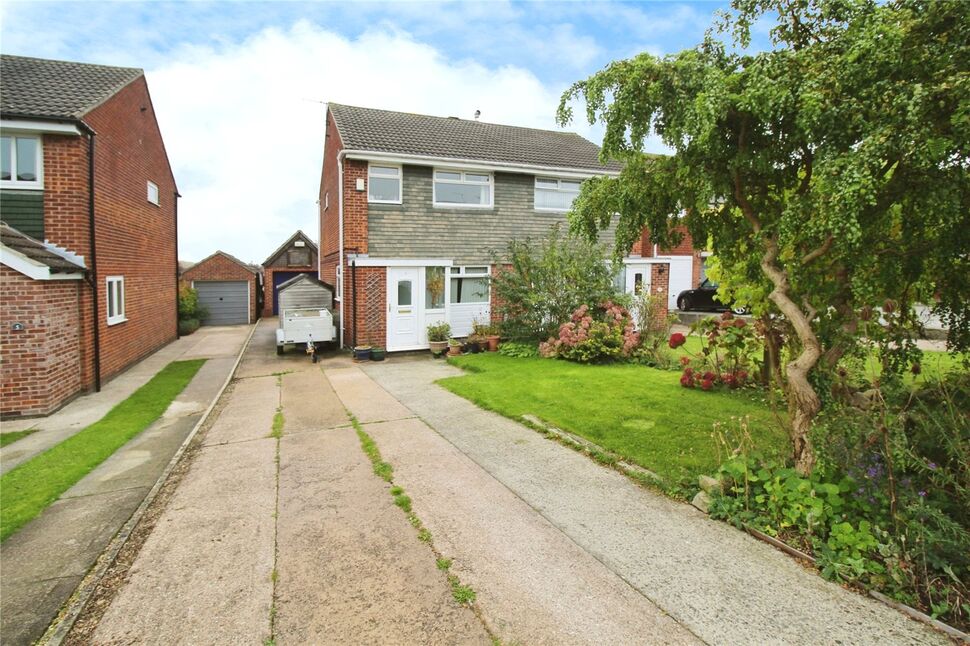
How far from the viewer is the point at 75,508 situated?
16.4 ft

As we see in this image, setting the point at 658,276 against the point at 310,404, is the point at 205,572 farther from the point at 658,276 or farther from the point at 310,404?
the point at 658,276

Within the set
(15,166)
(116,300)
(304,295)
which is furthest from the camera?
(304,295)

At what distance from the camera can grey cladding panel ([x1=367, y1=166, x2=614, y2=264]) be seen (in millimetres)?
13672

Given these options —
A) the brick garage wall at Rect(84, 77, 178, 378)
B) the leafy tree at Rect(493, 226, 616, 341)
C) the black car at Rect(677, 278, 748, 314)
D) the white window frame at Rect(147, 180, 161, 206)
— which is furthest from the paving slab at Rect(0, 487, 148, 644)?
the black car at Rect(677, 278, 748, 314)

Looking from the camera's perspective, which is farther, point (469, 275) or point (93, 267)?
point (469, 275)

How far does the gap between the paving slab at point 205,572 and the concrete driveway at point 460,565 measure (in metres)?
0.01

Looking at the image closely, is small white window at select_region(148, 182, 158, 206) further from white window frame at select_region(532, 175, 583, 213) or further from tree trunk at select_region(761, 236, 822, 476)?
tree trunk at select_region(761, 236, 822, 476)

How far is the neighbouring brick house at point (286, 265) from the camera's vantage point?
28.7 metres

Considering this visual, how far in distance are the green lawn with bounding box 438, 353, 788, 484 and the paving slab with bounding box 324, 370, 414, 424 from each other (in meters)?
1.27

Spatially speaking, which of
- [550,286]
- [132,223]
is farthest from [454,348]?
[132,223]

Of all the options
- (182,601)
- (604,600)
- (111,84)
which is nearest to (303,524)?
(182,601)

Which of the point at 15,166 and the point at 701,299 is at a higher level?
the point at 15,166

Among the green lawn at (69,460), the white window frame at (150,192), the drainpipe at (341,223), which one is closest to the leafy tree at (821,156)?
the green lawn at (69,460)

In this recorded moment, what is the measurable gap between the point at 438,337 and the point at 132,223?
848 cm
